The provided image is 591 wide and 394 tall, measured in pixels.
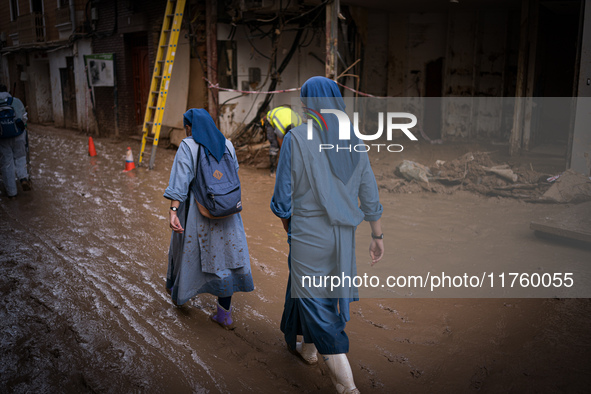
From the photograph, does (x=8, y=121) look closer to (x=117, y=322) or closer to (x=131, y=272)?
(x=131, y=272)

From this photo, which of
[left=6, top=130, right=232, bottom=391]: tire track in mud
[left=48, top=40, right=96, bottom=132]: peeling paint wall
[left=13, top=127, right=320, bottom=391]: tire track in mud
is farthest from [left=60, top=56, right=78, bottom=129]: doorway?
[left=6, top=130, right=232, bottom=391]: tire track in mud

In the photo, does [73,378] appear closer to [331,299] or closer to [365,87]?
[331,299]

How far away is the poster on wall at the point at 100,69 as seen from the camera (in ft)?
51.8

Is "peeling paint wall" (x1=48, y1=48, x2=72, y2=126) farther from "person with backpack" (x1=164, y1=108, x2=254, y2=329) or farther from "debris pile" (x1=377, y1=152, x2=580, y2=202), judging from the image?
"person with backpack" (x1=164, y1=108, x2=254, y2=329)

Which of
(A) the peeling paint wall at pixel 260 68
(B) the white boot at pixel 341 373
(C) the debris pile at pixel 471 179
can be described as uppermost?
(A) the peeling paint wall at pixel 260 68

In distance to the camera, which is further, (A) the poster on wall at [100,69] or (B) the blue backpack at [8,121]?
(A) the poster on wall at [100,69]

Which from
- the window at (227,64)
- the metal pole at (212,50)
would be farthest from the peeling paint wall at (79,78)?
the window at (227,64)

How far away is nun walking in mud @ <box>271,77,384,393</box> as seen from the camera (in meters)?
2.78

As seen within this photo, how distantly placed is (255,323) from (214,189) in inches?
44.1

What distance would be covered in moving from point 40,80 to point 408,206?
65.3 feet

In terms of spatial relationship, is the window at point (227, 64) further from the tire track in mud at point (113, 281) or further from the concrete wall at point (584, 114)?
the concrete wall at point (584, 114)

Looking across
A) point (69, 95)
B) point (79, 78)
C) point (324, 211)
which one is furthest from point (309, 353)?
point (69, 95)

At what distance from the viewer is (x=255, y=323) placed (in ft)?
12.8

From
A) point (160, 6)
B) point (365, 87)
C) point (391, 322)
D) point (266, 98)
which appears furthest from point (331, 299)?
point (160, 6)
